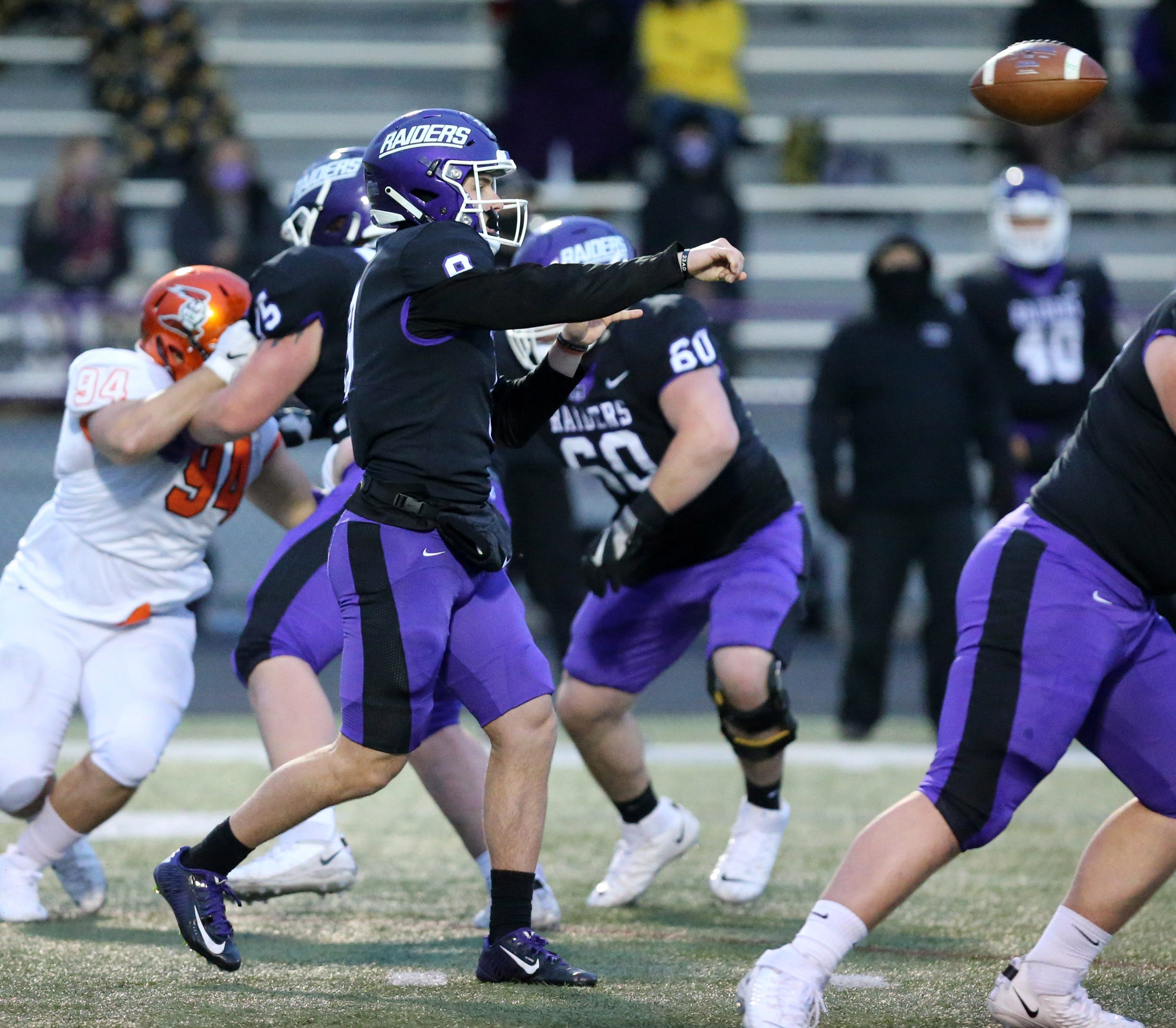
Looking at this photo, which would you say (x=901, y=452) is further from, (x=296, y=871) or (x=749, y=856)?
(x=296, y=871)

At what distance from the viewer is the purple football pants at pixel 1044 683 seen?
305cm

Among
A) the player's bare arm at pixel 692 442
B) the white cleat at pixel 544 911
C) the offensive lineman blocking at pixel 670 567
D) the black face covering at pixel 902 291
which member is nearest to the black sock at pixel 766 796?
the offensive lineman blocking at pixel 670 567

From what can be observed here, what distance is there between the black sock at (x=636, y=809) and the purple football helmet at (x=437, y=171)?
166 centimetres

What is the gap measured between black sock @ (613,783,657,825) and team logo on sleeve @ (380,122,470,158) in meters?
1.87

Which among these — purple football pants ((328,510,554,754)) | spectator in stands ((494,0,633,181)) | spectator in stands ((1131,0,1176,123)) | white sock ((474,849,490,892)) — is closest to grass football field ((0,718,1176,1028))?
white sock ((474,849,490,892))

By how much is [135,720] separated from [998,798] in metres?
2.06

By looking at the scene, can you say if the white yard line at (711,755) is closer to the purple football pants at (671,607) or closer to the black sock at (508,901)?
the purple football pants at (671,607)

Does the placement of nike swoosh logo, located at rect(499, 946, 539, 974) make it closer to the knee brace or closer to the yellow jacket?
the knee brace

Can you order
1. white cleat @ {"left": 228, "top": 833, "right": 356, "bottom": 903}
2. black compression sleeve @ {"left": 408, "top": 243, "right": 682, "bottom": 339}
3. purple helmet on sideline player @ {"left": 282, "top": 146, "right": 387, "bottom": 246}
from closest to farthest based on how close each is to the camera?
1. black compression sleeve @ {"left": 408, "top": 243, "right": 682, "bottom": 339}
2. white cleat @ {"left": 228, "top": 833, "right": 356, "bottom": 903}
3. purple helmet on sideline player @ {"left": 282, "top": 146, "right": 387, "bottom": 246}

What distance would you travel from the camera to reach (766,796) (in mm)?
4582

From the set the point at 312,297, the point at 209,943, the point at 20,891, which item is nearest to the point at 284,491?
the point at 312,297

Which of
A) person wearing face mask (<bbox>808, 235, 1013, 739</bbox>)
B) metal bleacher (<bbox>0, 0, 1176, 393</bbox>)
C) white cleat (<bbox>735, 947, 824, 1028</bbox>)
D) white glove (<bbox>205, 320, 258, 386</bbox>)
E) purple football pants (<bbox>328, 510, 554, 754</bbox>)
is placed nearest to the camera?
white cleat (<bbox>735, 947, 824, 1028</bbox>)

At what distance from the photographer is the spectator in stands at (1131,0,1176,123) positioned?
38.9 ft

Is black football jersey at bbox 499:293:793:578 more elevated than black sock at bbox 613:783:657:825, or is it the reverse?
black football jersey at bbox 499:293:793:578
